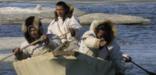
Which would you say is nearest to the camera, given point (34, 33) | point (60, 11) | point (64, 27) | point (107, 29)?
point (107, 29)

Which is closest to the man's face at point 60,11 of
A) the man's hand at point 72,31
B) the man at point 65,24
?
the man at point 65,24

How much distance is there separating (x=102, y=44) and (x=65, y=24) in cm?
243

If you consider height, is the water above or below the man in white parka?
below

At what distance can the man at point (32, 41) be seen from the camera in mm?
13070

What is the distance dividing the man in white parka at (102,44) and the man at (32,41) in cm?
63

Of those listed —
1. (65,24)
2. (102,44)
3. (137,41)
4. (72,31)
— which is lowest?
(137,41)

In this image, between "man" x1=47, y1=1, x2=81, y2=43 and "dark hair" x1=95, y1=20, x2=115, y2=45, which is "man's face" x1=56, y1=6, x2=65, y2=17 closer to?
"man" x1=47, y1=1, x2=81, y2=43

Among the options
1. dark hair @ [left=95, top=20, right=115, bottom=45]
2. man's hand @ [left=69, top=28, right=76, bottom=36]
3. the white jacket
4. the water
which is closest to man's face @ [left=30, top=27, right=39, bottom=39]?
dark hair @ [left=95, top=20, right=115, bottom=45]

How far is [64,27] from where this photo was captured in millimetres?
15039

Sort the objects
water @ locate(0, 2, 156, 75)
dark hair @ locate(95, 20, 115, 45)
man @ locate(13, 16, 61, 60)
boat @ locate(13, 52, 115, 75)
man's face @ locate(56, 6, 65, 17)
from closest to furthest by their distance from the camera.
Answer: boat @ locate(13, 52, 115, 75), dark hair @ locate(95, 20, 115, 45), man @ locate(13, 16, 61, 60), man's face @ locate(56, 6, 65, 17), water @ locate(0, 2, 156, 75)

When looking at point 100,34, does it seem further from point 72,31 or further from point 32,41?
point 72,31

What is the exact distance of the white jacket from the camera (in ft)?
48.8

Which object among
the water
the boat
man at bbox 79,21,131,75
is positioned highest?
man at bbox 79,21,131,75

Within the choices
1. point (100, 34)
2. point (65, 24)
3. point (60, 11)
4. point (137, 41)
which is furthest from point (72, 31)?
point (137, 41)
